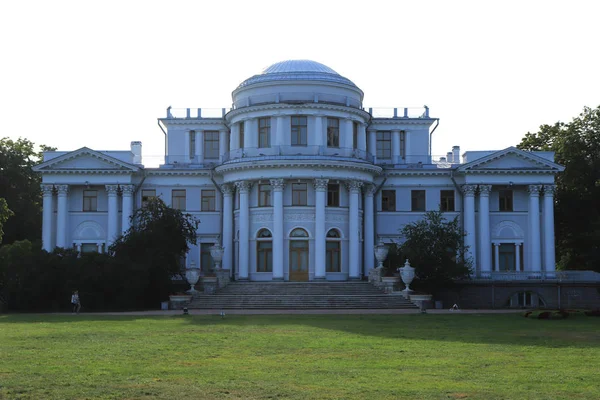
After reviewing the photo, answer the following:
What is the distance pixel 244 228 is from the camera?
56938 millimetres

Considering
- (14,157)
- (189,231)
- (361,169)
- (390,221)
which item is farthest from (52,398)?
(14,157)

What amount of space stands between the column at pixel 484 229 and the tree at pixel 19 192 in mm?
36118

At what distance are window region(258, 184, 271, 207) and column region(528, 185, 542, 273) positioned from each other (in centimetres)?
1842

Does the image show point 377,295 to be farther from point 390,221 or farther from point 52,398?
point 52,398

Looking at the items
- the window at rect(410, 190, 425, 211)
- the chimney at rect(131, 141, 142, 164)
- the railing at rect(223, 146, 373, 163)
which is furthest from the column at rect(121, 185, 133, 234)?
the window at rect(410, 190, 425, 211)

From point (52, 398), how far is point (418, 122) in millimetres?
51975

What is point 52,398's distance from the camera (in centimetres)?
1471

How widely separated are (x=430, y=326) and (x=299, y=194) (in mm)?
26086

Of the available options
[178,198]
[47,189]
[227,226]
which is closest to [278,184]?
[227,226]

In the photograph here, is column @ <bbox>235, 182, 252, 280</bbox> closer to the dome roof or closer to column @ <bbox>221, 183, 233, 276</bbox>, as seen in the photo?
column @ <bbox>221, 183, 233, 276</bbox>

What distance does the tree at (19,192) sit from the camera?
69.6m

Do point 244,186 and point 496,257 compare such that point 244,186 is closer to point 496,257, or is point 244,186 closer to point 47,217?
point 47,217

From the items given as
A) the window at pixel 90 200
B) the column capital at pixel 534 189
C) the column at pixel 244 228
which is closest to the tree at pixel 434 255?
the column capital at pixel 534 189

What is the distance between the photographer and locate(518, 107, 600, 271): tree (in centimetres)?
6259
